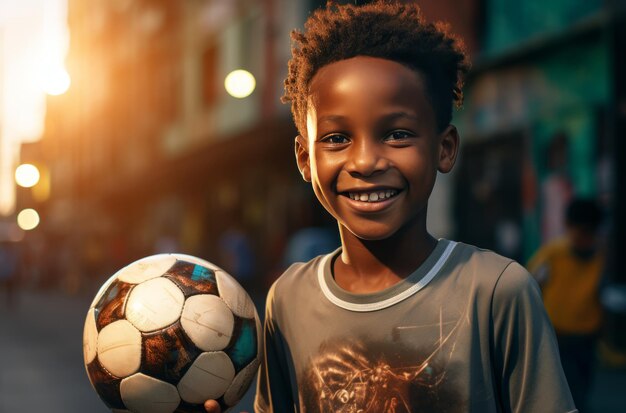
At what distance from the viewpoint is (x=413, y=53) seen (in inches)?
107

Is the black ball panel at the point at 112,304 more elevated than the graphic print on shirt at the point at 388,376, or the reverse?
the black ball panel at the point at 112,304

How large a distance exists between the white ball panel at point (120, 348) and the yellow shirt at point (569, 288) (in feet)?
14.1

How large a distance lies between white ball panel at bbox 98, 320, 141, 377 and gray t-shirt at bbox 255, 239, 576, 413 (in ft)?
1.56

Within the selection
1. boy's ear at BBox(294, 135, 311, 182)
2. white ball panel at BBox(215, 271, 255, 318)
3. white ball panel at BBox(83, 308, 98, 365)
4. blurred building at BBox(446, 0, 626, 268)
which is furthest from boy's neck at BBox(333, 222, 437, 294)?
blurred building at BBox(446, 0, 626, 268)

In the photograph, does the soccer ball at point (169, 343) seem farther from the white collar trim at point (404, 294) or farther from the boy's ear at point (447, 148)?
the boy's ear at point (447, 148)

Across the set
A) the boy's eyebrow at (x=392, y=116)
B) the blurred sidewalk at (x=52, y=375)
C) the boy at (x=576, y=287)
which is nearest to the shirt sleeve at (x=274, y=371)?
the boy's eyebrow at (x=392, y=116)

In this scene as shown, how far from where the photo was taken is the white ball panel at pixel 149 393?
294 centimetres

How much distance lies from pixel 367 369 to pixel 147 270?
81 cm

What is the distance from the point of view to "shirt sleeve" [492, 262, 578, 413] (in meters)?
2.52

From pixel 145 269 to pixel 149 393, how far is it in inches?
15.7

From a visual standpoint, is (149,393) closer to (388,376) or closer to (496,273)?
(388,376)

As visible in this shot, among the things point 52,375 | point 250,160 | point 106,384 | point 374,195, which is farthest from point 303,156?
point 250,160

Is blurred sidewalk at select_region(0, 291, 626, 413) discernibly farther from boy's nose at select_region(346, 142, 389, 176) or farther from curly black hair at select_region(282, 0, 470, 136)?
boy's nose at select_region(346, 142, 389, 176)

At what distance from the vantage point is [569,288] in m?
6.88
